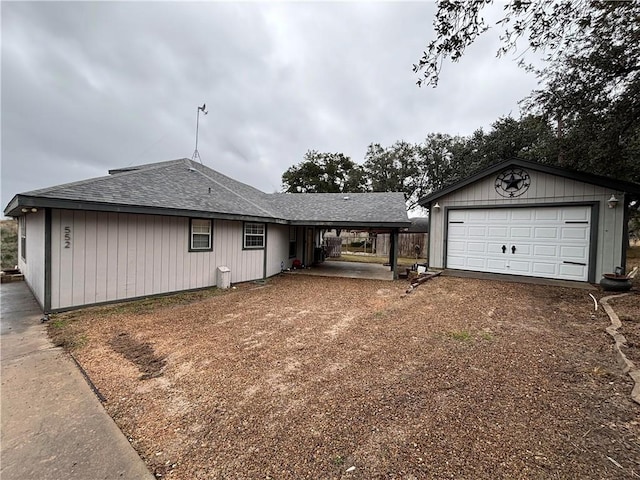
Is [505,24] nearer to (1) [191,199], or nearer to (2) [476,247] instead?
(2) [476,247]

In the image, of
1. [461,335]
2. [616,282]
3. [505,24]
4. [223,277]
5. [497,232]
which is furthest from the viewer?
[497,232]

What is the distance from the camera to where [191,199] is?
7.99 metres

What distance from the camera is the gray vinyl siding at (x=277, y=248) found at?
10.9 m

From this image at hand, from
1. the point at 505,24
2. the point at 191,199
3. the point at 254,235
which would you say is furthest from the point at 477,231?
the point at 191,199

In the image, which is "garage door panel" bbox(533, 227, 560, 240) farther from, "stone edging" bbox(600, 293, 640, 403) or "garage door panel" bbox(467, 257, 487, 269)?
"stone edging" bbox(600, 293, 640, 403)

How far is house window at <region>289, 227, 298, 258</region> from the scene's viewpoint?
1309cm

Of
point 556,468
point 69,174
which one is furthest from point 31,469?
point 69,174

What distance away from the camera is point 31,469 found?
193cm

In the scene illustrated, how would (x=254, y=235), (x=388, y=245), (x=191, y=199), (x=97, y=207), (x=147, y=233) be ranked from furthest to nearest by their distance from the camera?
1. (x=388, y=245)
2. (x=254, y=235)
3. (x=191, y=199)
4. (x=147, y=233)
5. (x=97, y=207)

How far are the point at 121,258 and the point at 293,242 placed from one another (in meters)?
7.82

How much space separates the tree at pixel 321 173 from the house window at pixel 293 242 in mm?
21100

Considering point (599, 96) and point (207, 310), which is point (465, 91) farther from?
point (207, 310)

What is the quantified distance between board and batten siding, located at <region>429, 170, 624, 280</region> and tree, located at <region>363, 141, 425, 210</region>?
1622 cm

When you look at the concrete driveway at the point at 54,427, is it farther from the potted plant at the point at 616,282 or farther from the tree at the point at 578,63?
the potted plant at the point at 616,282
